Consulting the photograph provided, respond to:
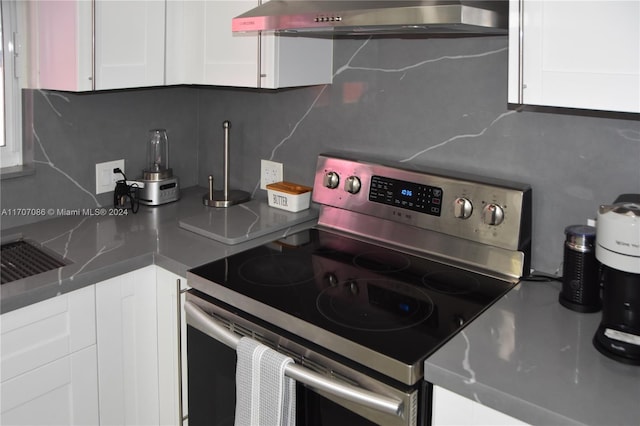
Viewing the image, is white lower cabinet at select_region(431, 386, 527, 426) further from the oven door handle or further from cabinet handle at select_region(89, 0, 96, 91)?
cabinet handle at select_region(89, 0, 96, 91)

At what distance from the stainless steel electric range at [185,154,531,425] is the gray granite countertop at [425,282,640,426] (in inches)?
2.5

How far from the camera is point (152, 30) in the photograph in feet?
6.98

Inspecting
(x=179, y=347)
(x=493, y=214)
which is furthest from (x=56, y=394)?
(x=493, y=214)

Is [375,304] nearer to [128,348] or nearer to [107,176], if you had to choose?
[128,348]

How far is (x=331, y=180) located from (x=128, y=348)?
82 cm

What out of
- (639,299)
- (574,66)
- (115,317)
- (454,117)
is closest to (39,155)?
(115,317)

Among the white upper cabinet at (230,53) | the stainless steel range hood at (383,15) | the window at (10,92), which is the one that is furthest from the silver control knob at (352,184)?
the window at (10,92)

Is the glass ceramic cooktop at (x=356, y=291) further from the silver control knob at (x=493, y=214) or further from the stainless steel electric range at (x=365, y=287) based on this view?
the silver control knob at (x=493, y=214)

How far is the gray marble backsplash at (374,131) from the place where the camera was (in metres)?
1.73

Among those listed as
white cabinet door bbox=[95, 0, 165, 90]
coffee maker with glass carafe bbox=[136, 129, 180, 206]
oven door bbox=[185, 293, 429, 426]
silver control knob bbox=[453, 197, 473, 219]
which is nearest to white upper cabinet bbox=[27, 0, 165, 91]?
white cabinet door bbox=[95, 0, 165, 90]

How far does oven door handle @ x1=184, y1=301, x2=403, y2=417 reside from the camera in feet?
4.39

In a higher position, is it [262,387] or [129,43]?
[129,43]

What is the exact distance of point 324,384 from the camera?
1426 millimetres

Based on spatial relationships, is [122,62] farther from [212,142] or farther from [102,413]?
[102,413]
